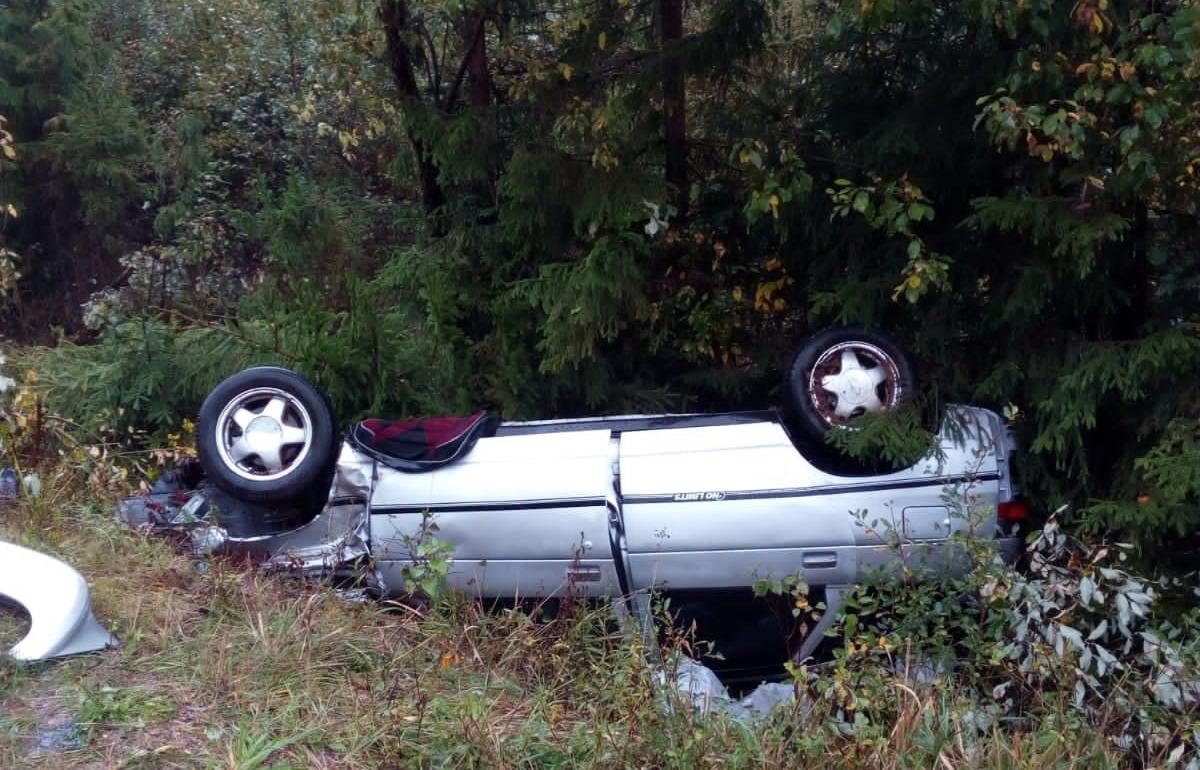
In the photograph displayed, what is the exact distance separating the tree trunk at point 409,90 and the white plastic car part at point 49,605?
3831 mm

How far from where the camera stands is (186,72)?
14.1 metres

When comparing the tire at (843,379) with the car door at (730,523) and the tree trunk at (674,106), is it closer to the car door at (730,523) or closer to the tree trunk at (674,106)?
the car door at (730,523)

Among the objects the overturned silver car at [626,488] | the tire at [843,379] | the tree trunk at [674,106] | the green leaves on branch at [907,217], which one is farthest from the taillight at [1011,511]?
the tree trunk at [674,106]

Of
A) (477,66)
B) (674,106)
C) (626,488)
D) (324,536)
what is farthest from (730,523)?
(477,66)

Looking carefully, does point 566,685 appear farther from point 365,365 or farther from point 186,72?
point 186,72

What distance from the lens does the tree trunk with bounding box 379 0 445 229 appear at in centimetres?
745

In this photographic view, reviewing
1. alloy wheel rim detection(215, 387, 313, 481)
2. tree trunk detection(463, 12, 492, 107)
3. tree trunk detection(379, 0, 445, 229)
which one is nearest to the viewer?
alloy wheel rim detection(215, 387, 313, 481)

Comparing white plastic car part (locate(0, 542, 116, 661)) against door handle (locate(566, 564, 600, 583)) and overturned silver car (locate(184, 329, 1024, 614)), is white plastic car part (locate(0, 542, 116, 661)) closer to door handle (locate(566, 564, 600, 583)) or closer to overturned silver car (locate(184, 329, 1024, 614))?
overturned silver car (locate(184, 329, 1024, 614))

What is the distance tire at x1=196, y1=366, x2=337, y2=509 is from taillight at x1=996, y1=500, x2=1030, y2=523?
333cm

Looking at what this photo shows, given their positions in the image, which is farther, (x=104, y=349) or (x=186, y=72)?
(x=186, y=72)

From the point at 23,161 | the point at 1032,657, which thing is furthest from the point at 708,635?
the point at 23,161

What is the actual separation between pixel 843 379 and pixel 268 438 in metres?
Result: 2.96

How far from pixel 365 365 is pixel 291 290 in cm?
125

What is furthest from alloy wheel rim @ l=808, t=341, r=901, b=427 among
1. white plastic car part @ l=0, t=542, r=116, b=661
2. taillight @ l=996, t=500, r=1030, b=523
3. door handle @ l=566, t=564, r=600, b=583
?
white plastic car part @ l=0, t=542, r=116, b=661
